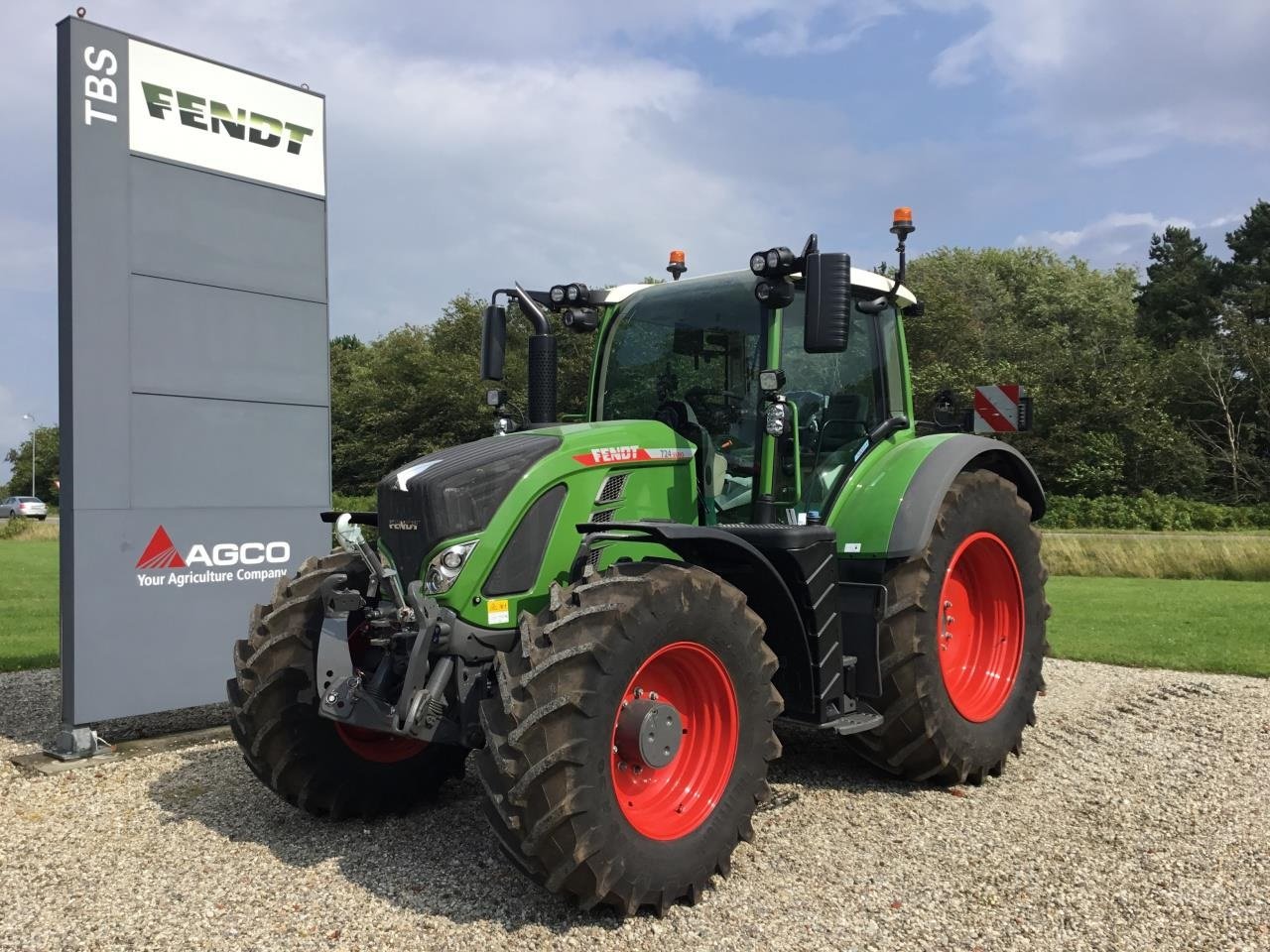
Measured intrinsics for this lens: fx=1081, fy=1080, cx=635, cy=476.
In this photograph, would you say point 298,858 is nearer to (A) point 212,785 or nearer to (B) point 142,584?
(A) point 212,785

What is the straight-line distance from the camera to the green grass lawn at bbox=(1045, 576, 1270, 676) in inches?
370

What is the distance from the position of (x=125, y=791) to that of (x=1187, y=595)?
13011 mm

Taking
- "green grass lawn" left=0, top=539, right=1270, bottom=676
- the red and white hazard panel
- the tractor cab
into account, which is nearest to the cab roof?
the tractor cab

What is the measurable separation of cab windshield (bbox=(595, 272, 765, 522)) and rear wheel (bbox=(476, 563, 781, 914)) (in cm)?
113

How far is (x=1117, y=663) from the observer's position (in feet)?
30.4

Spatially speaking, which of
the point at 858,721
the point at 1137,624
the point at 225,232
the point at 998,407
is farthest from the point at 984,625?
the point at 1137,624

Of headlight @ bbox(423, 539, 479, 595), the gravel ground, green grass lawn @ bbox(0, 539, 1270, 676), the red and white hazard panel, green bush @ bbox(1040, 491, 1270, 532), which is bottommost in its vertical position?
green grass lawn @ bbox(0, 539, 1270, 676)

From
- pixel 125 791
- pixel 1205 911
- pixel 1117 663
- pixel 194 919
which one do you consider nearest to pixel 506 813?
pixel 194 919

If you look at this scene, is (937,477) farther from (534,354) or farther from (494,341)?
(494,341)

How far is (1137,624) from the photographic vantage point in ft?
38.2

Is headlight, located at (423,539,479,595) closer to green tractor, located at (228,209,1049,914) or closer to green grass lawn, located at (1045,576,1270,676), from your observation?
green tractor, located at (228,209,1049,914)

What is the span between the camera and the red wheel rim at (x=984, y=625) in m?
5.87

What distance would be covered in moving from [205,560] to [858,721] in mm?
4229

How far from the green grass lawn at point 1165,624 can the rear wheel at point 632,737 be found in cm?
633
